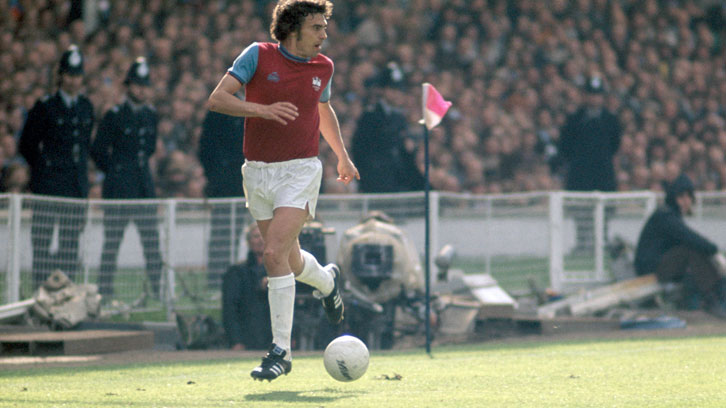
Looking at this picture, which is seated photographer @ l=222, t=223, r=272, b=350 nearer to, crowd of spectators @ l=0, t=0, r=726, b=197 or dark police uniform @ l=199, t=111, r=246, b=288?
dark police uniform @ l=199, t=111, r=246, b=288

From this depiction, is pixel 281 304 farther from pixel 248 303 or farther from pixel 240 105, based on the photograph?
pixel 248 303

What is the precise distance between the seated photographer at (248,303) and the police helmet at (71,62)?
299 cm

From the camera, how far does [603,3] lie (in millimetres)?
21938

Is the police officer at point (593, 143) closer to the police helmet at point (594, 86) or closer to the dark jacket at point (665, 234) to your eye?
the police helmet at point (594, 86)

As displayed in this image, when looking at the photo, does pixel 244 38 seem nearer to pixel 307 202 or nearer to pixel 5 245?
pixel 5 245

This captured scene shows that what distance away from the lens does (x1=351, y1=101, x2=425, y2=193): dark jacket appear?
13672 millimetres

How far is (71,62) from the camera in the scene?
38.4ft

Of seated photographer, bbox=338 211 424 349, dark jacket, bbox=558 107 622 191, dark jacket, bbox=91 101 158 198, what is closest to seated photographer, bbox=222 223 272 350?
seated photographer, bbox=338 211 424 349

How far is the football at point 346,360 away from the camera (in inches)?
248

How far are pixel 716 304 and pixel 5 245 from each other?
7462 mm

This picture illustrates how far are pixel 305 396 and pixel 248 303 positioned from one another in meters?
4.11

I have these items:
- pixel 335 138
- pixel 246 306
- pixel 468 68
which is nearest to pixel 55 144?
pixel 246 306

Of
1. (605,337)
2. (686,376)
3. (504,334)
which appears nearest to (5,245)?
(504,334)

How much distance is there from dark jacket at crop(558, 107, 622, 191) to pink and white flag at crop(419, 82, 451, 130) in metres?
6.82
